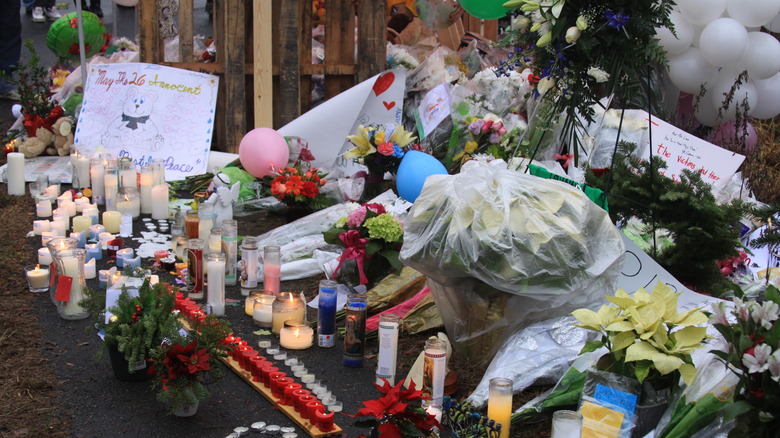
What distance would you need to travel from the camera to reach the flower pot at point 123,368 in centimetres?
332

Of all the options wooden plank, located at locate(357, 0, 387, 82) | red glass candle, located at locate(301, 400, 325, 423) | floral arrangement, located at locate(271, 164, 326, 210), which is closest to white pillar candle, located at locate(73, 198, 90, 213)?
floral arrangement, located at locate(271, 164, 326, 210)

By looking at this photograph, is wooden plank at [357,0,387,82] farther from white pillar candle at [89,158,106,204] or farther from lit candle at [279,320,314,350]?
lit candle at [279,320,314,350]

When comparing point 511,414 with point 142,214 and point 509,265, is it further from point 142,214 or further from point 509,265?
point 142,214

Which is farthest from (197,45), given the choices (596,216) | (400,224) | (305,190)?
(596,216)

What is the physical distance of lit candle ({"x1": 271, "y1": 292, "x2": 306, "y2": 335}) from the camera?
390 centimetres

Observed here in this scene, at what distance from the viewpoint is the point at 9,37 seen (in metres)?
8.40

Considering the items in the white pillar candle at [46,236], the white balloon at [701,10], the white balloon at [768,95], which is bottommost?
the white pillar candle at [46,236]

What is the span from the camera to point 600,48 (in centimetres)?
383

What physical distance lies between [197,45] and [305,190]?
9.98 ft

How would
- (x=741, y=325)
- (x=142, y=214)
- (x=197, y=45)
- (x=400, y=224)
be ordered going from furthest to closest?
(x=197, y=45) < (x=142, y=214) < (x=400, y=224) < (x=741, y=325)

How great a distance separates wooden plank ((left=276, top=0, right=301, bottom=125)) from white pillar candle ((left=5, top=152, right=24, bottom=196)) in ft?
6.73

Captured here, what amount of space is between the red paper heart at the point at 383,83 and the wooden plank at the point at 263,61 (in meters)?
0.91

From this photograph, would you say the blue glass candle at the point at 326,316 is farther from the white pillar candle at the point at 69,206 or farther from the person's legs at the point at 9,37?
the person's legs at the point at 9,37

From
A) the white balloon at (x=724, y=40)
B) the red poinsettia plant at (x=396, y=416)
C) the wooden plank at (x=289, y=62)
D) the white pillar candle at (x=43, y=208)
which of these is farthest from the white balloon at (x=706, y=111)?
the white pillar candle at (x=43, y=208)
